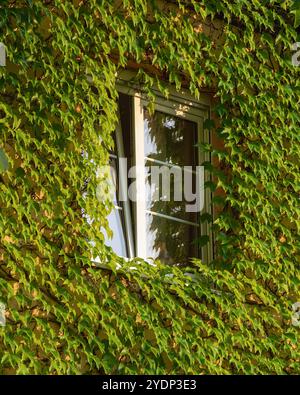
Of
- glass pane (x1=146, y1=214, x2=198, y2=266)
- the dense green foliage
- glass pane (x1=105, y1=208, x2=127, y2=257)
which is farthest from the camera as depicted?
glass pane (x1=146, y1=214, x2=198, y2=266)

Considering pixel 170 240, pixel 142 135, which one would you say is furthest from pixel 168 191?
pixel 142 135

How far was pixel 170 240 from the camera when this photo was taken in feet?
30.3

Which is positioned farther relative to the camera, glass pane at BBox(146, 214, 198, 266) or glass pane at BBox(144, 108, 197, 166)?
glass pane at BBox(144, 108, 197, 166)

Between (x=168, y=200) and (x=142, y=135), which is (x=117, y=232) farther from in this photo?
(x=142, y=135)

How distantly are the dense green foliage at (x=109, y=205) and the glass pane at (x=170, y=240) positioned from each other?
239 millimetres

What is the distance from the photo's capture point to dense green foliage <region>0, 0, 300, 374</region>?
26.0 feet

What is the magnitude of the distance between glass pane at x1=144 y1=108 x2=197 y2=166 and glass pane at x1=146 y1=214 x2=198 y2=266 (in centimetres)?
51

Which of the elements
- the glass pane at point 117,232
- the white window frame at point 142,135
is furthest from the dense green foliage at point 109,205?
the glass pane at point 117,232

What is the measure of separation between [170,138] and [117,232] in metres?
1.05

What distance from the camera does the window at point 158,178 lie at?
8.95 meters

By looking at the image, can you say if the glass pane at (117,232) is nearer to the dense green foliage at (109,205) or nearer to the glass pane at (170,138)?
the dense green foliage at (109,205)

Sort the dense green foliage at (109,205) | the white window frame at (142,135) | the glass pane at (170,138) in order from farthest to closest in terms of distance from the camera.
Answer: the glass pane at (170,138)
the white window frame at (142,135)
the dense green foliage at (109,205)

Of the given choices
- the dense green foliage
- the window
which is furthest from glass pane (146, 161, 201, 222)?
the dense green foliage

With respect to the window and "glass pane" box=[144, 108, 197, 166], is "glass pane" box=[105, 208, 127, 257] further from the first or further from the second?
"glass pane" box=[144, 108, 197, 166]
